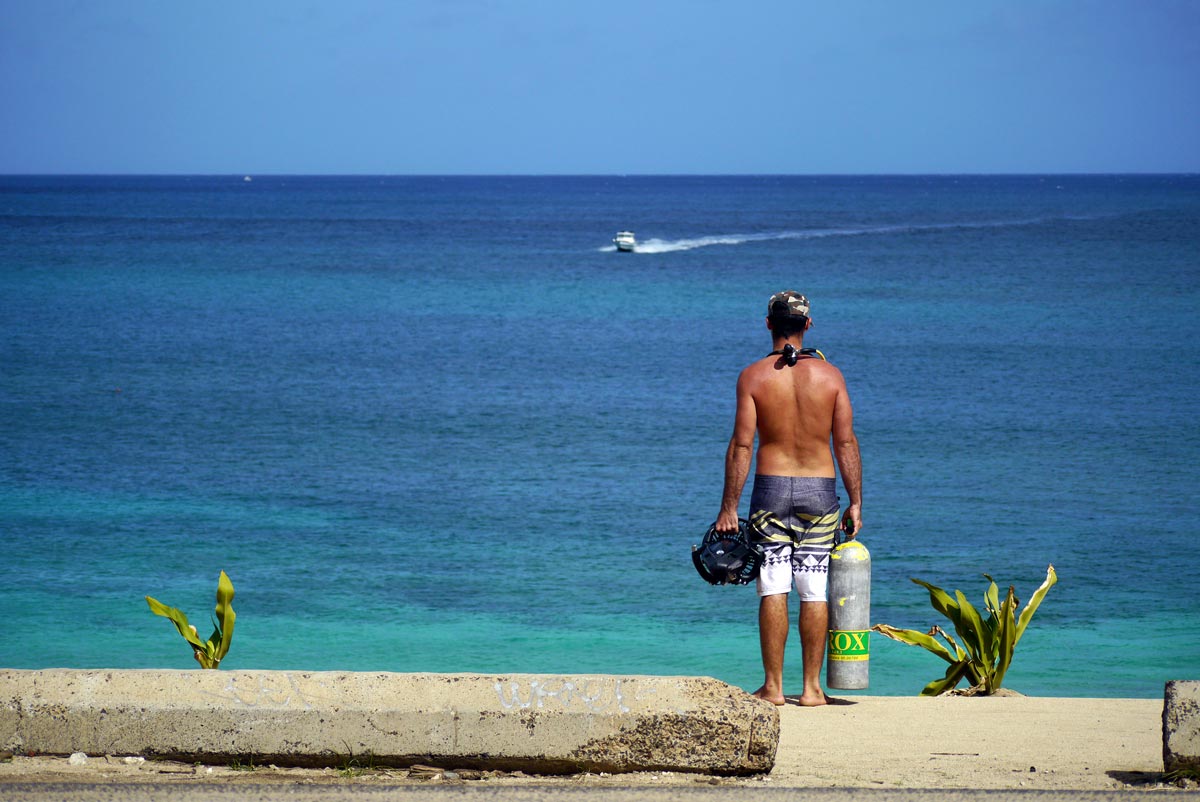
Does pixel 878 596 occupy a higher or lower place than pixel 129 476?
lower

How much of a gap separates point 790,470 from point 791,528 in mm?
238

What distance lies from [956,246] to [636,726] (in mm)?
68635

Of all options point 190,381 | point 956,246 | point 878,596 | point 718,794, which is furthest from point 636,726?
point 956,246

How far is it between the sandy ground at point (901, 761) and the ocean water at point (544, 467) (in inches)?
179

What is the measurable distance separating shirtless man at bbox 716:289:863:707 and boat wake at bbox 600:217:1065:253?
6641 centimetres

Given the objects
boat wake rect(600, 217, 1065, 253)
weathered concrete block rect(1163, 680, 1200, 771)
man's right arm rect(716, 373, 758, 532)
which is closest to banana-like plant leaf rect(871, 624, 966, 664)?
man's right arm rect(716, 373, 758, 532)

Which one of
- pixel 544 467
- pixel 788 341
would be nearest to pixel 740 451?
pixel 788 341

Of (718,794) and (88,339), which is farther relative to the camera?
(88,339)

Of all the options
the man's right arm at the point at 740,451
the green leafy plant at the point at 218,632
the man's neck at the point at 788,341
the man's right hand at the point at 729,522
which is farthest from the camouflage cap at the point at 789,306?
the green leafy plant at the point at 218,632

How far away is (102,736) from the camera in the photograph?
4.59 meters

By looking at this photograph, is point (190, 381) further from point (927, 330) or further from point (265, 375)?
point (927, 330)

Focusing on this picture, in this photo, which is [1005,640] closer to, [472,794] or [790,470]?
[790,470]

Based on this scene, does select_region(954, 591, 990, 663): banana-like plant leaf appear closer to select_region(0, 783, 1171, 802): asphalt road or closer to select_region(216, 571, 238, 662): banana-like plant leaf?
select_region(0, 783, 1171, 802): asphalt road

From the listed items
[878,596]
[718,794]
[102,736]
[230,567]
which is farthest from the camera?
[230,567]
